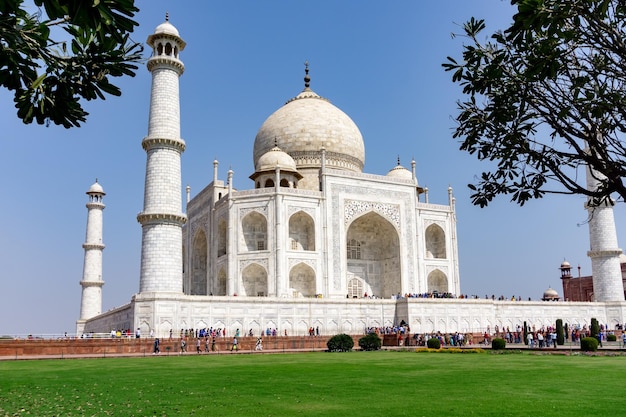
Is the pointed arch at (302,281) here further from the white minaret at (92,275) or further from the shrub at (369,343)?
the white minaret at (92,275)

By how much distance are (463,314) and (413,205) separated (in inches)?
281

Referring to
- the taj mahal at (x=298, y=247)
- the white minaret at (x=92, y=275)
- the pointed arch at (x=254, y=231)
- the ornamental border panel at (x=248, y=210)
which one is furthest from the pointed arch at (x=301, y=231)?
the white minaret at (x=92, y=275)

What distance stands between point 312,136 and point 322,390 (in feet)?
89.6

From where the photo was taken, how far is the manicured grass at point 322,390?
6.98 m

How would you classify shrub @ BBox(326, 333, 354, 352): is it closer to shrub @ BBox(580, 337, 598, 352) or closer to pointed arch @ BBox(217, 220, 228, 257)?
shrub @ BBox(580, 337, 598, 352)

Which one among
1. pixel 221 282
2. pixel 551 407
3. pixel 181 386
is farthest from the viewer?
pixel 221 282

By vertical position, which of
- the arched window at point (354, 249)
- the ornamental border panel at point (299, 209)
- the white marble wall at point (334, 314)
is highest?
the ornamental border panel at point (299, 209)

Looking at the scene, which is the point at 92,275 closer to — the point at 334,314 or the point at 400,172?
the point at 334,314

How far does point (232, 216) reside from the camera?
96.9 feet

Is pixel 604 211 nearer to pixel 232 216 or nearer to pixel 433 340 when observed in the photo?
pixel 433 340

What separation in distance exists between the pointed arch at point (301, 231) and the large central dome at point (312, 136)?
4595 millimetres

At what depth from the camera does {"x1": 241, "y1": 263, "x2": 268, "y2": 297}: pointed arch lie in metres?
29.1

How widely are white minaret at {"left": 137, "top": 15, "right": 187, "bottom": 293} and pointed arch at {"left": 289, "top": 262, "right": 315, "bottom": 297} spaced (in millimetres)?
8403

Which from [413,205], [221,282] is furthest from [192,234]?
[413,205]
